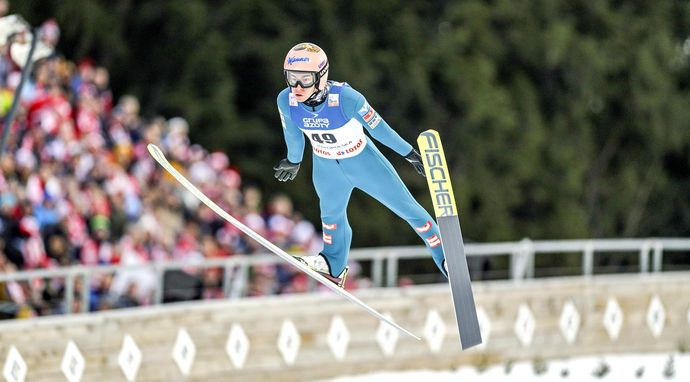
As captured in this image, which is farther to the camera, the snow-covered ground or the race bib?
the snow-covered ground

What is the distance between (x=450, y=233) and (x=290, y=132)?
3.11ft

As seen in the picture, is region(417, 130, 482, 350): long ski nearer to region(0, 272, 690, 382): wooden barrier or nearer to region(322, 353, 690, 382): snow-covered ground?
region(0, 272, 690, 382): wooden barrier

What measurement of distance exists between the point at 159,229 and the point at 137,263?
477 millimetres

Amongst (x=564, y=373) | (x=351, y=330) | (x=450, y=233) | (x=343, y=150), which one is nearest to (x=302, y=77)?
(x=343, y=150)

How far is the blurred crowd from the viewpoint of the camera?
1233 cm

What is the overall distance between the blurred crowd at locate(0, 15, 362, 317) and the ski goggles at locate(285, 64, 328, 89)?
401 centimetres

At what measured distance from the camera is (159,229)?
43.0 feet

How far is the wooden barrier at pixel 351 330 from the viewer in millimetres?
12461

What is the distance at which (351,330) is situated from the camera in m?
14.7

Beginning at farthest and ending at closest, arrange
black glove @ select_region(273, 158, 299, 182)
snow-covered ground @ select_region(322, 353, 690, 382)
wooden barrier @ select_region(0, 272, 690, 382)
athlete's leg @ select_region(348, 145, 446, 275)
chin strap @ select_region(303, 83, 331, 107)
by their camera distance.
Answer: snow-covered ground @ select_region(322, 353, 690, 382)
wooden barrier @ select_region(0, 272, 690, 382)
black glove @ select_region(273, 158, 299, 182)
athlete's leg @ select_region(348, 145, 446, 275)
chin strap @ select_region(303, 83, 331, 107)

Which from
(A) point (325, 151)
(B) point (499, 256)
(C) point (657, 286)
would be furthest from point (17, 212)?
(B) point (499, 256)

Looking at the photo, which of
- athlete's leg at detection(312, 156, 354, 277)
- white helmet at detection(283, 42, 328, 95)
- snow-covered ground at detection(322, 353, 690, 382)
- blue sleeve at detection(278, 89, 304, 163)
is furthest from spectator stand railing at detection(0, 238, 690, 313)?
white helmet at detection(283, 42, 328, 95)

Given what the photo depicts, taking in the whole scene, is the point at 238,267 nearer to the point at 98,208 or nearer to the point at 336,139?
the point at 98,208

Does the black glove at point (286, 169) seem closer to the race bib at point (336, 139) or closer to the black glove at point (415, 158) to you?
the race bib at point (336, 139)
